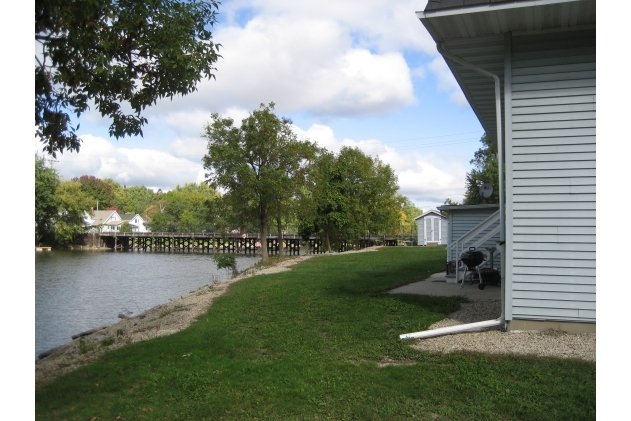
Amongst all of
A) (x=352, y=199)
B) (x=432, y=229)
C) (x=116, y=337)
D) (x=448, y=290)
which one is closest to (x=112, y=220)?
(x=432, y=229)

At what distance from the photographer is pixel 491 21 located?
6.50 m

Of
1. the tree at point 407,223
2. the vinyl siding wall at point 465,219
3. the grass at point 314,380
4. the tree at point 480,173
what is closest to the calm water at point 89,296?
the grass at point 314,380

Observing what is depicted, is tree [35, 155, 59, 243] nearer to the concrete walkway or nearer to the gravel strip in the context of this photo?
the gravel strip

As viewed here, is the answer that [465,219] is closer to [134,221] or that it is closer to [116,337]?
[116,337]

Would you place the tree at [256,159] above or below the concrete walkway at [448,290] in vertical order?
above

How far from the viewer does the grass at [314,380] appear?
4375 mm

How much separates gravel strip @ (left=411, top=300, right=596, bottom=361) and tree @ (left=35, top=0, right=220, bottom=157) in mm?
4099

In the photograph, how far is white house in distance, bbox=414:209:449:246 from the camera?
45.5 m

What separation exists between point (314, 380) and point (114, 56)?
147 inches

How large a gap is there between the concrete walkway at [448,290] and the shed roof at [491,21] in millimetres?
4524

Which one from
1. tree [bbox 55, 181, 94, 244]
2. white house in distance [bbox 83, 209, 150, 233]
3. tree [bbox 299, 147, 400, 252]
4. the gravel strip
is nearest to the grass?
the gravel strip

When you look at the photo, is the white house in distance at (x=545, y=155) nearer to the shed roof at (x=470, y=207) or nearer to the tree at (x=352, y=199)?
the shed roof at (x=470, y=207)
